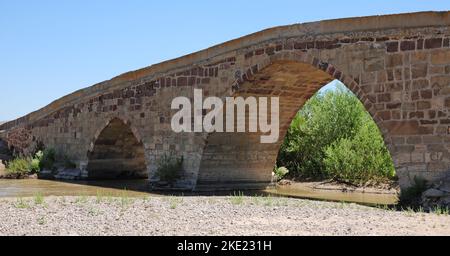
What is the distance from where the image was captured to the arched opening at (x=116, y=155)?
17500 mm

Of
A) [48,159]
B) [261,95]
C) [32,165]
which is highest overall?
[261,95]

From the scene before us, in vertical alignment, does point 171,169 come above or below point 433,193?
above

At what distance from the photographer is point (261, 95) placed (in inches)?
533

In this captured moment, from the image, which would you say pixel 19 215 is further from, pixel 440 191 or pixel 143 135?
pixel 143 135

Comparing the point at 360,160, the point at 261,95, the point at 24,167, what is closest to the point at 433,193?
the point at 261,95

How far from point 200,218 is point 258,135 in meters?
6.99

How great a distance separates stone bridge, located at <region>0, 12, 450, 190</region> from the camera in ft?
32.3

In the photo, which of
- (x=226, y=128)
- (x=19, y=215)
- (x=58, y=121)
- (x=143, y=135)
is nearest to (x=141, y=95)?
(x=143, y=135)

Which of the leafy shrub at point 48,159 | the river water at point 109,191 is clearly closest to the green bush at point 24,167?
the leafy shrub at point 48,159

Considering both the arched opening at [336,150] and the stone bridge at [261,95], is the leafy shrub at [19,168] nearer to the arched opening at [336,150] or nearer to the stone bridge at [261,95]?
the stone bridge at [261,95]

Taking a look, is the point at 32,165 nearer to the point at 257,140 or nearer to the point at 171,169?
the point at 171,169

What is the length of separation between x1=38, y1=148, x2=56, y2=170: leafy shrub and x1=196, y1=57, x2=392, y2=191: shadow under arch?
6.92m

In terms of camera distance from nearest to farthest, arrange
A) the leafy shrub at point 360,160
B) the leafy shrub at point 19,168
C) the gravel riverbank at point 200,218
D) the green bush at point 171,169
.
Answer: the gravel riverbank at point 200,218 < the green bush at point 171,169 < the leafy shrub at point 360,160 < the leafy shrub at point 19,168

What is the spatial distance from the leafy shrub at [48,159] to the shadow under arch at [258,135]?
692 centimetres
